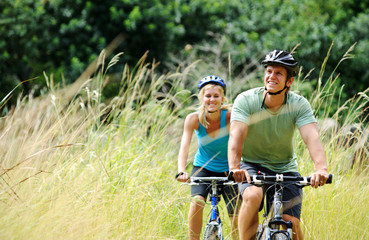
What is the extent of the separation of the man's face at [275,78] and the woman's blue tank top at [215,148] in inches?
32.3

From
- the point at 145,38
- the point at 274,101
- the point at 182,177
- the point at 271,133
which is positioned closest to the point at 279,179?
the point at 271,133

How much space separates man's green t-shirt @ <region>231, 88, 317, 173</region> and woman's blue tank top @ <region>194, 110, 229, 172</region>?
19.6 inches

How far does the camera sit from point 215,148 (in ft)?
13.9

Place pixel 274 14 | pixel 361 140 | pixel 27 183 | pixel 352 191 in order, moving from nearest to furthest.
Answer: pixel 27 183 → pixel 352 191 → pixel 361 140 → pixel 274 14

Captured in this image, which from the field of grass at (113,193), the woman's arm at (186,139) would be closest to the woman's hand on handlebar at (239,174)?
the field of grass at (113,193)

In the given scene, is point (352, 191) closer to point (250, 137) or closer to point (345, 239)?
point (345, 239)

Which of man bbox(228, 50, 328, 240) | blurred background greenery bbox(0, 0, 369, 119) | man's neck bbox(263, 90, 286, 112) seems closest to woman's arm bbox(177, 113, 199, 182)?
man bbox(228, 50, 328, 240)

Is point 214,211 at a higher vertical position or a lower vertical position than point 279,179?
lower

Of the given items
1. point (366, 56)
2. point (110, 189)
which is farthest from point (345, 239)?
point (366, 56)

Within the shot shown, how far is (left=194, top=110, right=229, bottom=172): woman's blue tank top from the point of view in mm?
4230

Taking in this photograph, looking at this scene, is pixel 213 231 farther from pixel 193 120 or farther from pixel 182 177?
pixel 193 120

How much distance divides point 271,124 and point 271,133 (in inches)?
2.6

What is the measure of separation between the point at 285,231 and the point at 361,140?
2.33m

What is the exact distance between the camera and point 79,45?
11.7 m
